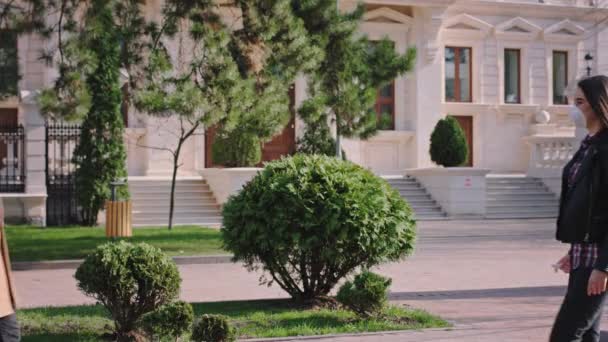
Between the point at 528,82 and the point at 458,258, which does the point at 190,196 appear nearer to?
the point at 458,258

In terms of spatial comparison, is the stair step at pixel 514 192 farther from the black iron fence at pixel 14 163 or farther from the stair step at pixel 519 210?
the black iron fence at pixel 14 163

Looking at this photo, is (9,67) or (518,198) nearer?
(9,67)

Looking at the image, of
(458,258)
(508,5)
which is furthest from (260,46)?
(508,5)

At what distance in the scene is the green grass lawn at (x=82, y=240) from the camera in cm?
1647

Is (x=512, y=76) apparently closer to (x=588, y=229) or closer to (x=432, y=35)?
(x=432, y=35)

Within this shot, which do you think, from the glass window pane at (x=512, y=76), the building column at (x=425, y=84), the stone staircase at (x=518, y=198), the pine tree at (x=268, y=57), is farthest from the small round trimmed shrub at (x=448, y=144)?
the pine tree at (x=268, y=57)

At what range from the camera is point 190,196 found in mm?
27094

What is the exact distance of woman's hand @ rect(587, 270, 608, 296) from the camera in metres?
4.58

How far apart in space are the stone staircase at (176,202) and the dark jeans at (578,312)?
19922 mm

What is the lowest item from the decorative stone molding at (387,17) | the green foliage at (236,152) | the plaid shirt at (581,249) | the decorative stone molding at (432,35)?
the plaid shirt at (581,249)

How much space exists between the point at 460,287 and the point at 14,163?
15.2m

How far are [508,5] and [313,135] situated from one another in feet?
37.9

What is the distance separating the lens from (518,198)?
98.5 feet

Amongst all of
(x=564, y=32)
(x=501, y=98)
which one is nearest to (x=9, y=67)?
(x=501, y=98)
